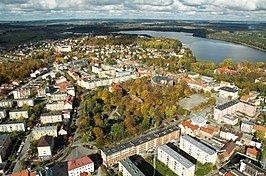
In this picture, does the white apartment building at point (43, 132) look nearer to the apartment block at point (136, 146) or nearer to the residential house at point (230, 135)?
the apartment block at point (136, 146)

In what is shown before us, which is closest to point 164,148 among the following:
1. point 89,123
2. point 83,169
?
point 83,169

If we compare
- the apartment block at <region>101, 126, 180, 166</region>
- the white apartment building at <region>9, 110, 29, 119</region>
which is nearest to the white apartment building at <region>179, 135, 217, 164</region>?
the apartment block at <region>101, 126, 180, 166</region>

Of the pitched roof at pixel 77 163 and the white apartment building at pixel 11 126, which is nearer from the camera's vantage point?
the pitched roof at pixel 77 163

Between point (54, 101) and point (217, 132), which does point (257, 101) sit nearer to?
point (217, 132)

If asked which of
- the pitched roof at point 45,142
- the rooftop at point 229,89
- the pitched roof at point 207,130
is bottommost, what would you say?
the pitched roof at point 207,130

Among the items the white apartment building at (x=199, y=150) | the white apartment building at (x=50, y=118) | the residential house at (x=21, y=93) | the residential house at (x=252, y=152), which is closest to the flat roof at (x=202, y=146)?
the white apartment building at (x=199, y=150)

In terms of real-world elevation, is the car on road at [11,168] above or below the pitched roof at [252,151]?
below
